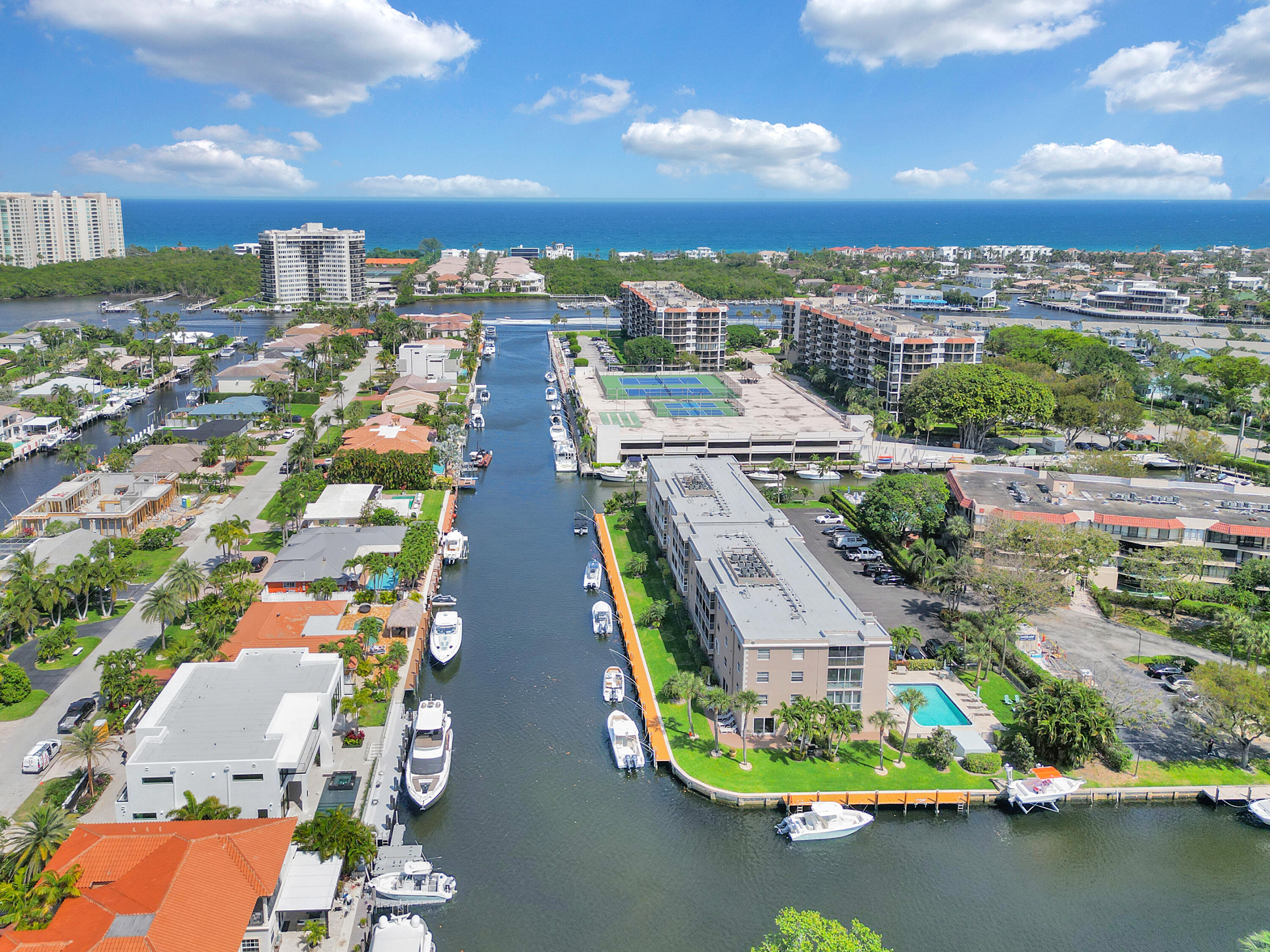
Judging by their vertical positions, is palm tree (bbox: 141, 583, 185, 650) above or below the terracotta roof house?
above

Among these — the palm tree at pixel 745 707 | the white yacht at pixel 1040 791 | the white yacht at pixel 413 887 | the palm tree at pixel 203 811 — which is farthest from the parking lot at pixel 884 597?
the palm tree at pixel 203 811

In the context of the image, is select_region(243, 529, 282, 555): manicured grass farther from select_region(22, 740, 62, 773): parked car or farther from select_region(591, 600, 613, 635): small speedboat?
select_region(22, 740, 62, 773): parked car

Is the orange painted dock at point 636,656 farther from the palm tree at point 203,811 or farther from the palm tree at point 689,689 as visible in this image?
the palm tree at point 203,811

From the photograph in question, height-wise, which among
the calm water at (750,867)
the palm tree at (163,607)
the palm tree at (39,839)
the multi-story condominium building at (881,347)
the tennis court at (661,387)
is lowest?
the calm water at (750,867)

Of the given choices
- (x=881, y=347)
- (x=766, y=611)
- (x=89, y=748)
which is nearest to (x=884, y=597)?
(x=766, y=611)

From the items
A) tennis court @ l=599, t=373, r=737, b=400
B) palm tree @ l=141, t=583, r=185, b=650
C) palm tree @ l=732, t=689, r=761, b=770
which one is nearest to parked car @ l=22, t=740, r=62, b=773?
palm tree @ l=141, t=583, r=185, b=650

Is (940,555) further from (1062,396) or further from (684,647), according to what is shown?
(1062,396)
